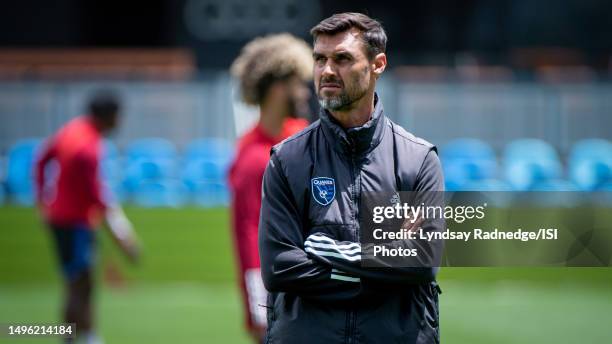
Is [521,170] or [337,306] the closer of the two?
[337,306]

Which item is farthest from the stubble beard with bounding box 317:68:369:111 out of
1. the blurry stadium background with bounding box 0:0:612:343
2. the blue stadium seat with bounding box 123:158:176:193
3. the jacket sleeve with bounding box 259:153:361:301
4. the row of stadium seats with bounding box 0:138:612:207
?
the blue stadium seat with bounding box 123:158:176:193

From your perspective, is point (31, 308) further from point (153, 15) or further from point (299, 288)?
point (153, 15)

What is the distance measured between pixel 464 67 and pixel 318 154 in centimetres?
1434

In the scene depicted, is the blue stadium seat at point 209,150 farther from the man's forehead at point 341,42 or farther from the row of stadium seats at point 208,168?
the man's forehead at point 341,42

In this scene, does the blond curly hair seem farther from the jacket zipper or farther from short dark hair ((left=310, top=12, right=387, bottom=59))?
the jacket zipper

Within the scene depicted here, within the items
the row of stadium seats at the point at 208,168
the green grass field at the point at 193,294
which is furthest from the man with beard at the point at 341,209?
the row of stadium seats at the point at 208,168

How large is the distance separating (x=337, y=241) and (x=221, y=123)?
38.2 ft

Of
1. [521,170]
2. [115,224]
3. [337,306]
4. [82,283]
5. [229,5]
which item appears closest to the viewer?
[337,306]

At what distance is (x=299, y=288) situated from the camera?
3711 mm

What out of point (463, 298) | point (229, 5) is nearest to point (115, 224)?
point (463, 298)

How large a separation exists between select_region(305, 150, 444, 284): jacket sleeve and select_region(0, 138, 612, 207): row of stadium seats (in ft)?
30.9

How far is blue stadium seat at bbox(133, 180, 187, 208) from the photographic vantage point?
1420cm

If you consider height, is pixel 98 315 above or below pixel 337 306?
below

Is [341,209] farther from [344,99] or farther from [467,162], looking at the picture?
[467,162]
